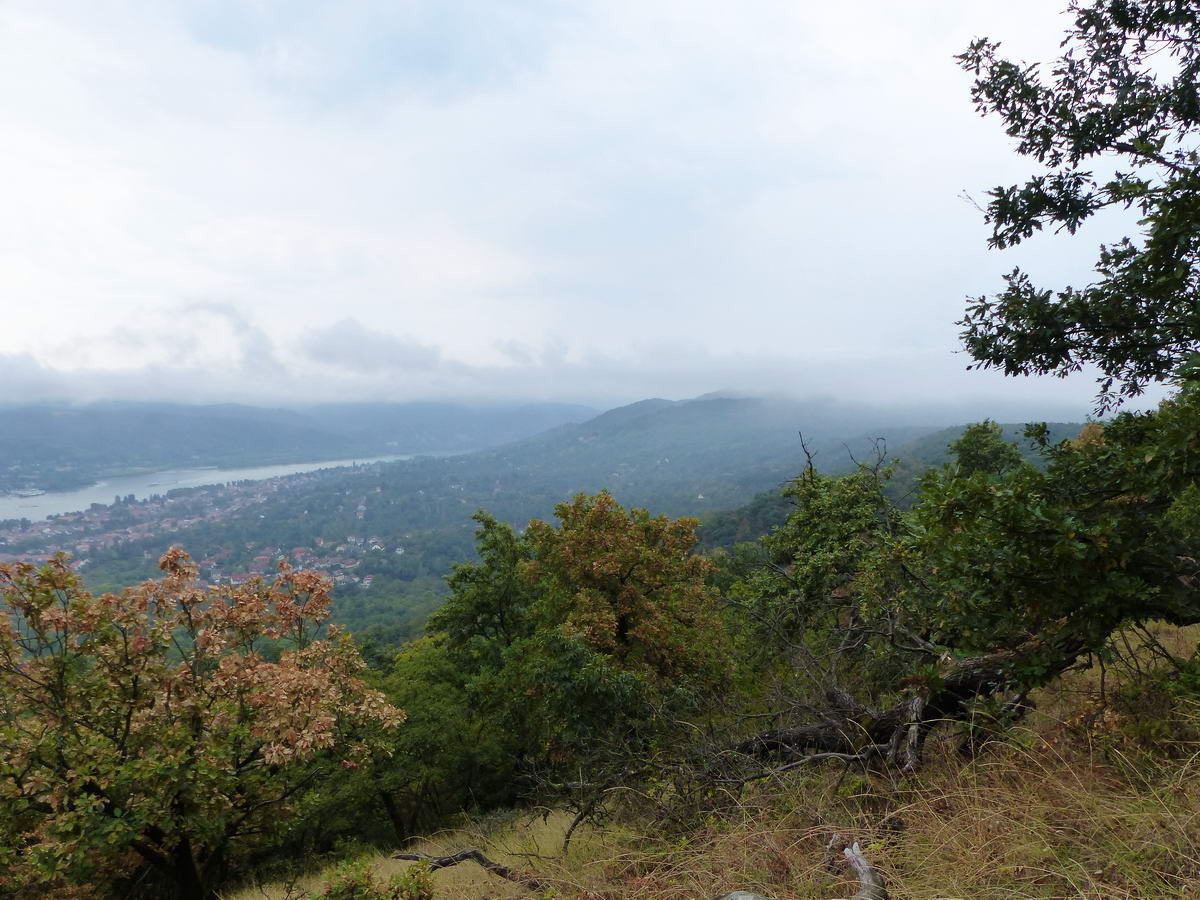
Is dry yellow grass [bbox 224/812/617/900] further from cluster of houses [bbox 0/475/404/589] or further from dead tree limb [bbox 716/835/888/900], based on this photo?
cluster of houses [bbox 0/475/404/589]

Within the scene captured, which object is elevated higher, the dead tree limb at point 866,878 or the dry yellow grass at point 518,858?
the dead tree limb at point 866,878

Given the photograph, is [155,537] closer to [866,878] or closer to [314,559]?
[314,559]

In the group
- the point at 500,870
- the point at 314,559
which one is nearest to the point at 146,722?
the point at 500,870

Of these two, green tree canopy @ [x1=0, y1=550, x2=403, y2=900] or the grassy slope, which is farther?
green tree canopy @ [x1=0, y1=550, x2=403, y2=900]

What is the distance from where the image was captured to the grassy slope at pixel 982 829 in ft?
9.15

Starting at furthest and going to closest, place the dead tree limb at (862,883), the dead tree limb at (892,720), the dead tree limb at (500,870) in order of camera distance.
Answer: the dead tree limb at (892,720) < the dead tree limb at (500,870) < the dead tree limb at (862,883)

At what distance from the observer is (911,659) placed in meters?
5.95

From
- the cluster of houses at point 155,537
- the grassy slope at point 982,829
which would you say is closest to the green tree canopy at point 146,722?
the grassy slope at point 982,829

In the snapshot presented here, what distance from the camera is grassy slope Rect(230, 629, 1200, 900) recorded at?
2.79 meters

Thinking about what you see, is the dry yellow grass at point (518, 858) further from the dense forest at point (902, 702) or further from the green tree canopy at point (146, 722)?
the green tree canopy at point (146, 722)

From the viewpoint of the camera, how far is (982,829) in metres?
3.26

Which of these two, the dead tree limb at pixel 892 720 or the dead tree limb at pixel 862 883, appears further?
the dead tree limb at pixel 892 720

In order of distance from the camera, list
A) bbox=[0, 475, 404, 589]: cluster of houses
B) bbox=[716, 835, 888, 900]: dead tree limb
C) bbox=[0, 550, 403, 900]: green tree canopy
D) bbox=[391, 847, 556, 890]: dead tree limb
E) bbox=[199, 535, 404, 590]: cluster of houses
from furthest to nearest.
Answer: bbox=[0, 475, 404, 589]: cluster of houses
bbox=[199, 535, 404, 590]: cluster of houses
bbox=[0, 550, 403, 900]: green tree canopy
bbox=[391, 847, 556, 890]: dead tree limb
bbox=[716, 835, 888, 900]: dead tree limb

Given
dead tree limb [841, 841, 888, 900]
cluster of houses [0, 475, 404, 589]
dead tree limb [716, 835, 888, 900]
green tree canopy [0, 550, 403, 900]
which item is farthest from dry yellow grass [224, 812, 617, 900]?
cluster of houses [0, 475, 404, 589]
